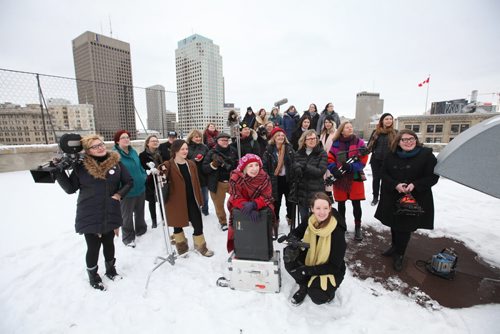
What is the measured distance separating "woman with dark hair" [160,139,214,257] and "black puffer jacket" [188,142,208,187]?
0.93 metres

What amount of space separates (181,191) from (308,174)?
6.13 ft

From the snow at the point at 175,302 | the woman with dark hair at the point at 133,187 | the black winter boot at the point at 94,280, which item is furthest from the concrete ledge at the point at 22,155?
the black winter boot at the point at 94,280

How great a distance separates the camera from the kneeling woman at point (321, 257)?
253 cm

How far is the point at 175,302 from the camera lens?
2.66 meters

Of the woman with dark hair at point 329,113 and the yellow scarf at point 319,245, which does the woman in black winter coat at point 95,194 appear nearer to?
the yellow scarf at point 319,245

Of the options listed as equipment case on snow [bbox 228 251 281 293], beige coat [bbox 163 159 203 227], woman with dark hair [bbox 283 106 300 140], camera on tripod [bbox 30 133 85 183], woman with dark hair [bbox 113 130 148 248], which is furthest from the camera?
woman with dark hair [bbox 283 106 300 140]

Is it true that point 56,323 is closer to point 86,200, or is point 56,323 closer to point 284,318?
point 86,200

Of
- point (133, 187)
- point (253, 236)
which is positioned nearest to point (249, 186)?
point (253, 236)

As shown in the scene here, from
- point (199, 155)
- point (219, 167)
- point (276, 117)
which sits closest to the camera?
point (219, 167)

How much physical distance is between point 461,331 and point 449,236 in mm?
2377

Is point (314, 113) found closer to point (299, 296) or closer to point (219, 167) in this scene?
point (219, 167)

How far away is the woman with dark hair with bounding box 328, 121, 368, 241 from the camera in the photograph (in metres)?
3.73

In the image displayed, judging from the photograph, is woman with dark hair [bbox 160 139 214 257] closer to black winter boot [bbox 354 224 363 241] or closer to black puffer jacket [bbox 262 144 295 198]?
black puffer jacket [bbox 262 144 295 198]

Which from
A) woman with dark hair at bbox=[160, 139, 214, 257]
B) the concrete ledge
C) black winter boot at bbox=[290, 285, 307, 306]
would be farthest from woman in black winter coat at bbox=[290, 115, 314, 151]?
the concrete ledge
